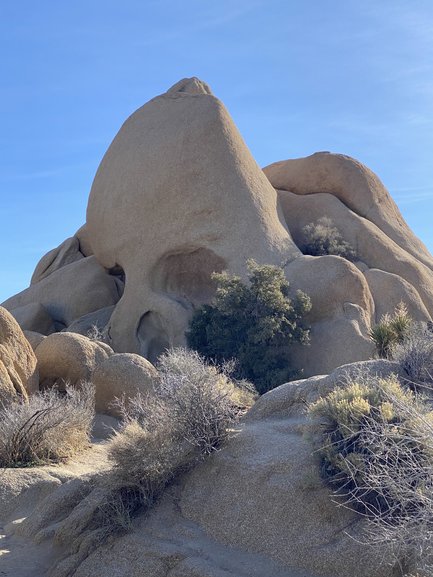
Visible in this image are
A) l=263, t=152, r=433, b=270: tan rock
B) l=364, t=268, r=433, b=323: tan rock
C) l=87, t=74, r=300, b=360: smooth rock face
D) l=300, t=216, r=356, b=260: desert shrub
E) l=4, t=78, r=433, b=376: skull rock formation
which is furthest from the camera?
l=263, t=152, r=433, b=270: tan rock

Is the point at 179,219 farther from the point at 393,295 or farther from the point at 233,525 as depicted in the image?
the point at 233,525

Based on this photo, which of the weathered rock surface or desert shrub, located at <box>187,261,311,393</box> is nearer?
the weathered rock surface

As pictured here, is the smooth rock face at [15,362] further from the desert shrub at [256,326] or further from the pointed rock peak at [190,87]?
the pointed rock peak at [190,87]

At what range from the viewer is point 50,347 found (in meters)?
17.2

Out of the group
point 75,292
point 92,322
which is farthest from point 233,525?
point 75,292

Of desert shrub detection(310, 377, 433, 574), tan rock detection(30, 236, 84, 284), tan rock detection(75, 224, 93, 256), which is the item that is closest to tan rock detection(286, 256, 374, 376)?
tan rock detection(75, 224, 93, 256)

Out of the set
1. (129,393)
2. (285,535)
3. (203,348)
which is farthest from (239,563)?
(203,348)

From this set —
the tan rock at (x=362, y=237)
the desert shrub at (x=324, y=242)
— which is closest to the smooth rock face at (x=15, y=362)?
the tan rock at (x=362, y=237)

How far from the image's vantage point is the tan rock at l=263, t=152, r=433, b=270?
101 ft

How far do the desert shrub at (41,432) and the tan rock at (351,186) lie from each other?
19.3 metres

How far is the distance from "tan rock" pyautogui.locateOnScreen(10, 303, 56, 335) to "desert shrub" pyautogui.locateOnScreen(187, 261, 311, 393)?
6912mm

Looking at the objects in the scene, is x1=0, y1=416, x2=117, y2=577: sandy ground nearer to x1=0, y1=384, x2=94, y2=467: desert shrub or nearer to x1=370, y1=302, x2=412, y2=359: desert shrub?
x1=0, y1=384, x2=94, y2=467: desert shrub

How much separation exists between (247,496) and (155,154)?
19549 mm

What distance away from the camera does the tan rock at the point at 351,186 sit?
30703 mm
